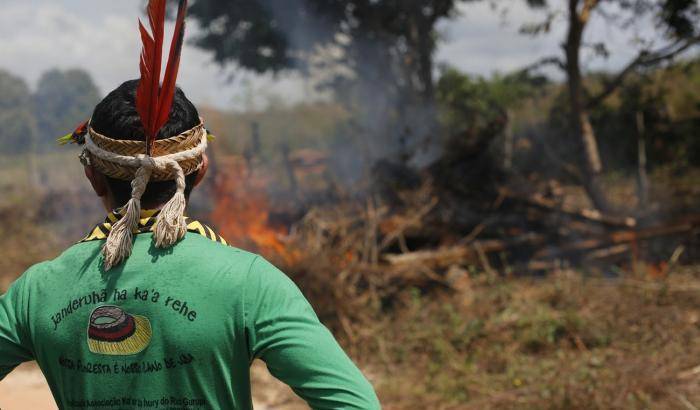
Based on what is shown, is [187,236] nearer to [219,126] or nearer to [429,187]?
[429,187]

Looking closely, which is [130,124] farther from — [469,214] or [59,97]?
[59,97]

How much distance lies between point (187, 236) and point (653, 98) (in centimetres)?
1426

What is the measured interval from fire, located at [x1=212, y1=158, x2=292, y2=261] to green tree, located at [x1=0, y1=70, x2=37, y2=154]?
28.8 feet

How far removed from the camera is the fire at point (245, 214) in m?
7.85

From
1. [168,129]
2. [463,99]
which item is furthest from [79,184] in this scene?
[168,129]

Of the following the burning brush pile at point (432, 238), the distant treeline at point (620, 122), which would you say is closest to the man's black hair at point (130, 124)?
the burning brush pile at point (432, 238)

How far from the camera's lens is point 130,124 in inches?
63.4

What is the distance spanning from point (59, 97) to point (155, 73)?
18455 millimetres

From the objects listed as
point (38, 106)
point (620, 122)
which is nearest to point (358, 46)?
point (620, 122)

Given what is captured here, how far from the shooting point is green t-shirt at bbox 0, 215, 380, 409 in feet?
4.78

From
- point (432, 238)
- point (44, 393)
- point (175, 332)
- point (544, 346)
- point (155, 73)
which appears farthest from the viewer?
point (432, 238)

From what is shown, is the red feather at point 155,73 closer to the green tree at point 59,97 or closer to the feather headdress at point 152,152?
the feather headdress at point 152,152

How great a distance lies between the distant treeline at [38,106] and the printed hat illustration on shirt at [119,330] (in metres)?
17.8

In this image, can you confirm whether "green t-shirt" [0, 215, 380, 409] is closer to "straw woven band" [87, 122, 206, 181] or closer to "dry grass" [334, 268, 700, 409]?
"straw woven band" [87, 122, 206, 181]
